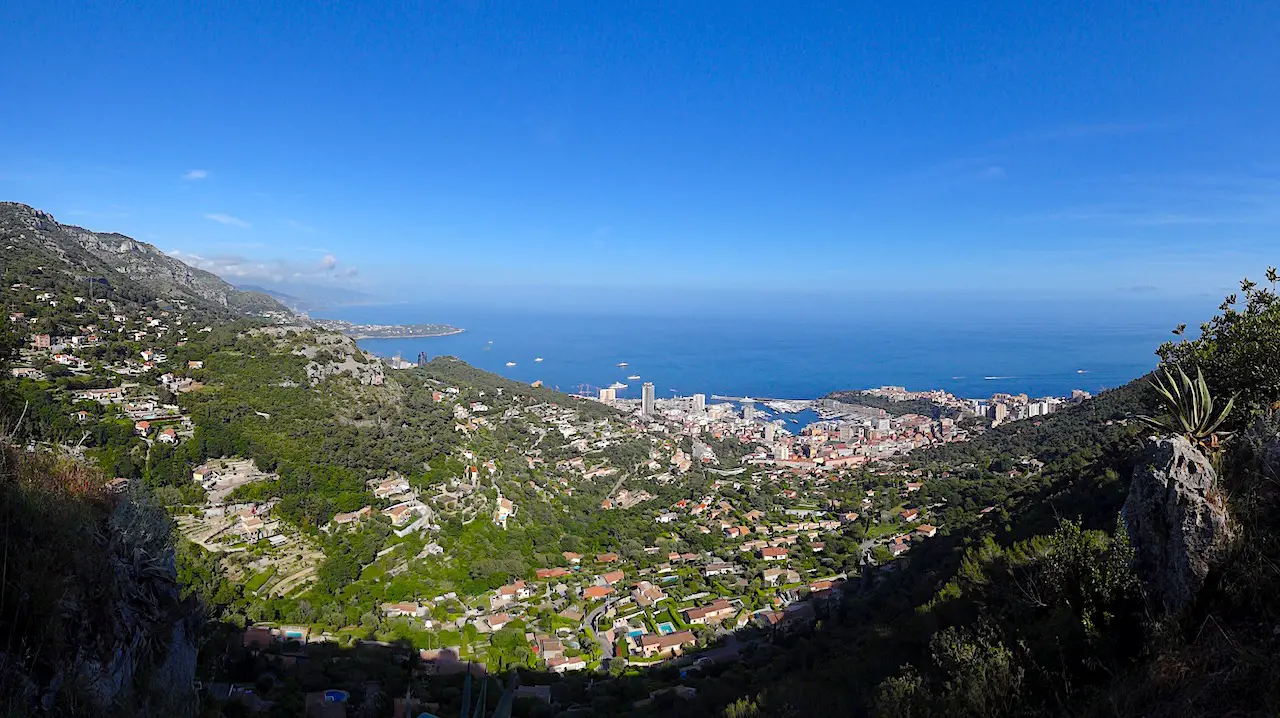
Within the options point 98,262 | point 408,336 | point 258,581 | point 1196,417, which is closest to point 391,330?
point 408,336

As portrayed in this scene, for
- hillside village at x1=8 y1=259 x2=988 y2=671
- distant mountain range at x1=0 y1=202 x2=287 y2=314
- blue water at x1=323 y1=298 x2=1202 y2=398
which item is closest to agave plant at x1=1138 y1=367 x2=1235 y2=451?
hillside village at x1=8 y1=259 x2=988 y2=671

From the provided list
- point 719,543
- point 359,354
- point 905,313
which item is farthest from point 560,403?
point 905,313

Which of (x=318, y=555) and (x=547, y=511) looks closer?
(x=318, y=555)

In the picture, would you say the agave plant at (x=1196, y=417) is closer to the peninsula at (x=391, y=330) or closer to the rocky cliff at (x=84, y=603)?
the rocky cliff at (x=84, y=603)

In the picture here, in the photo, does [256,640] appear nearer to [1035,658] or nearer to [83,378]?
[1035,658]

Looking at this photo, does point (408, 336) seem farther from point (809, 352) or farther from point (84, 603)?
point (84, 603)

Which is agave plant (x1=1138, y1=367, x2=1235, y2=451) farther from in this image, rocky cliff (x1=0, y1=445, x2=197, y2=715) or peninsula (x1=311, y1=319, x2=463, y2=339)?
peninsula (x1=311, y1=319, x2=463, y2=339)
